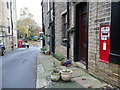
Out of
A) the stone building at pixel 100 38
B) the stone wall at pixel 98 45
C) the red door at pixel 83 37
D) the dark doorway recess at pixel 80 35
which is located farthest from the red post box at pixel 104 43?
the dark doorway recess at pixel 80 35

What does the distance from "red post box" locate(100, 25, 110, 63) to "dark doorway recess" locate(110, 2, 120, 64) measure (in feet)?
0.89

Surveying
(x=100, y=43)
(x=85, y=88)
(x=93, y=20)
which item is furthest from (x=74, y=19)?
(x=85, y=88)

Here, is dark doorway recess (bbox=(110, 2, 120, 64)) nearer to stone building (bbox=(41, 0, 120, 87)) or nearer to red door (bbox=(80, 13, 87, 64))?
stone building (bbox=(41, 0, 120, 87))

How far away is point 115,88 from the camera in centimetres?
410

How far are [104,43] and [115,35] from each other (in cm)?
64

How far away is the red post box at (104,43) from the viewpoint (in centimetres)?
448

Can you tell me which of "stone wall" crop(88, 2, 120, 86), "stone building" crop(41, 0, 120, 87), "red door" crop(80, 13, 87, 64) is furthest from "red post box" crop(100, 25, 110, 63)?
"red door" crop(80, 13, 87, 64)

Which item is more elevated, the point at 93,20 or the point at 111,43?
the point at 93,20

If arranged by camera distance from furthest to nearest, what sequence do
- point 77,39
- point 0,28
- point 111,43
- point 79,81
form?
1. point 0,28
2. point 77,39
3. point 79,81
4. point 111,43

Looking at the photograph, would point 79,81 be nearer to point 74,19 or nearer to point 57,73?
point 57,73

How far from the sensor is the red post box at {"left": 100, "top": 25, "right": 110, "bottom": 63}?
448cm

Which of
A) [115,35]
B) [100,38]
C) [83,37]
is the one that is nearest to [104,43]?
[100,38]

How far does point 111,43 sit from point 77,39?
3.06 metres

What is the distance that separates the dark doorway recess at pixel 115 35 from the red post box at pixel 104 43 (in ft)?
0.89
